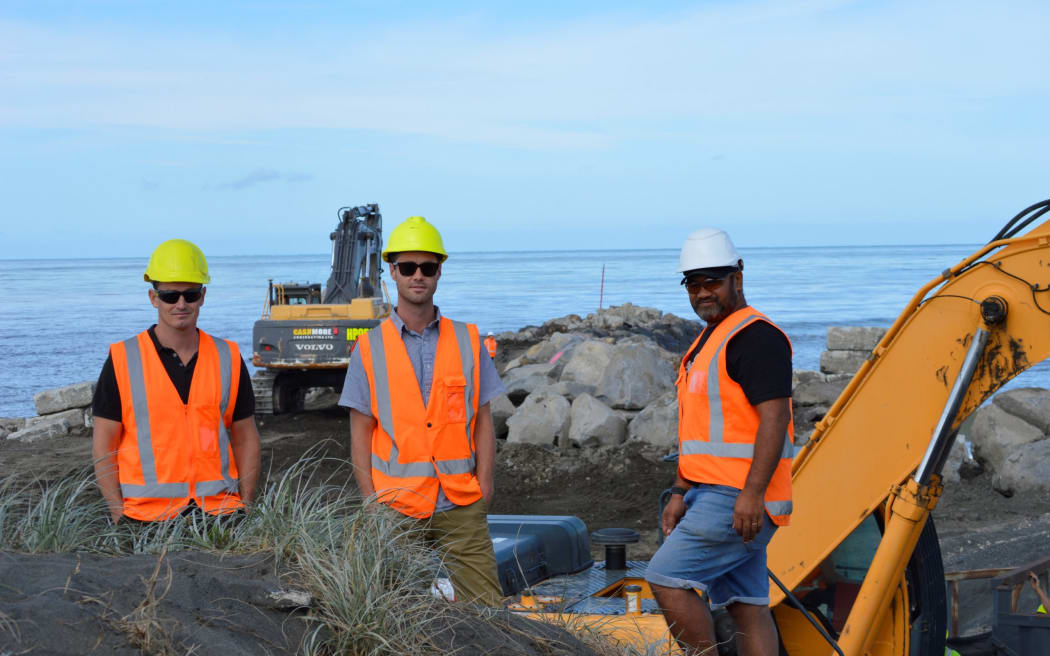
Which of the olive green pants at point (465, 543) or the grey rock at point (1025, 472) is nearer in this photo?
the olive green pants at point (465, 543)

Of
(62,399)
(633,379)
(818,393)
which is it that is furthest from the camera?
(62,399)

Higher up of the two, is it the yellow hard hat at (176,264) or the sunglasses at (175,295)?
the yellow hard hat at (176,264)

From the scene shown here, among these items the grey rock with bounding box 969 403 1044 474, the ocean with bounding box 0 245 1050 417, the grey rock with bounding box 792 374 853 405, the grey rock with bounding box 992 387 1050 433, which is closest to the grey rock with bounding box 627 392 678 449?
the grey rock with bounding box 792 374 853 405

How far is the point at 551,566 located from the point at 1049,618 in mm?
2491

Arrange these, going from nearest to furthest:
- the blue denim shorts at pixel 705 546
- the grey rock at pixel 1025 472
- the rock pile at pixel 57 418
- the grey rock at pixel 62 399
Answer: the blue denim shorts at pixel 705 546, the grey rock at pixel 1025 472, the rock pile at pixel 57 418, the grey rock at pixel 62 399

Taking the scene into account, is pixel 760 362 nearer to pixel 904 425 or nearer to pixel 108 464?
pixel 904 425

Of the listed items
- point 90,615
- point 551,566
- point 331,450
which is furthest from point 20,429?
point 90,615

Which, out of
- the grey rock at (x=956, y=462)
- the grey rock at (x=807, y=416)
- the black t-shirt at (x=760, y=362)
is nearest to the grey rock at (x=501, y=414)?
the grey rock at (x=807, y=416)

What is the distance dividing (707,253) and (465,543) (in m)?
1.45

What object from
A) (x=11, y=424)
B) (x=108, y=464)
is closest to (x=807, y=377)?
(x=11, y=424)

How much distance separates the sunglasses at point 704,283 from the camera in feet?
13.3

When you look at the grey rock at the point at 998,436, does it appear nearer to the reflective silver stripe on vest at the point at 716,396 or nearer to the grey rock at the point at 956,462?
the grey rock at the point at 956,462

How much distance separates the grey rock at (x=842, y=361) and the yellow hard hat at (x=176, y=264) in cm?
1542

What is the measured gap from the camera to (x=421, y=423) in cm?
420
